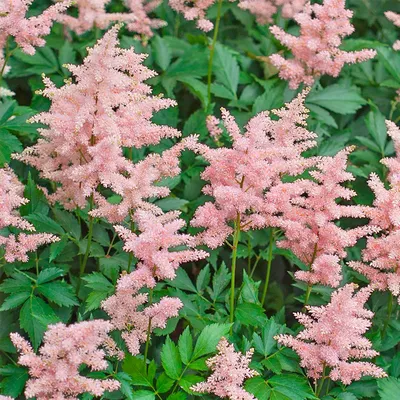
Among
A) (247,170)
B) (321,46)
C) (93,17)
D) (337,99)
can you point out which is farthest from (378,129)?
(93,17)

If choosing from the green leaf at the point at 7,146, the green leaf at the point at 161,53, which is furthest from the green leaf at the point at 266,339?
the green leaf at the point at 161,53

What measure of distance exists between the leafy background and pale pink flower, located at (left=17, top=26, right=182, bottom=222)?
0.30 m

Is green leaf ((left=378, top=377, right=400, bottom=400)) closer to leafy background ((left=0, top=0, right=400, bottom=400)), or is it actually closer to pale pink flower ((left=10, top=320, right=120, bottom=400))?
leafy background ((left=0, top=0, right=400, bottom=400))

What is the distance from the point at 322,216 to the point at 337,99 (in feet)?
4.33

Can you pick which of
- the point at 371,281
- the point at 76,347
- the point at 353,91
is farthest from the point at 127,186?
the point at 353,91

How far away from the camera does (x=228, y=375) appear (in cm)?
238

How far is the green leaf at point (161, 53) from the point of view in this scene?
398 cm

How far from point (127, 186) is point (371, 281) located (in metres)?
1.09

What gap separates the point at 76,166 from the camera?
2746 millimetres

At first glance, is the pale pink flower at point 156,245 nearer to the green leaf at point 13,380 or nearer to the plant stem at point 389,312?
the green leaf at point 13,380

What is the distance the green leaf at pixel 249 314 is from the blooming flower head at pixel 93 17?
1.79 m

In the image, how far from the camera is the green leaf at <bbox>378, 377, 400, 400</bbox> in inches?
104

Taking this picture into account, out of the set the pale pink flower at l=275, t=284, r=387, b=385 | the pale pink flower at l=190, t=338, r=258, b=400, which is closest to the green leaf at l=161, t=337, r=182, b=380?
the pale pink flower at l=190, t=338, r=258, b=400

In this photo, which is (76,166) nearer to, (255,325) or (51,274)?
(51,274)
